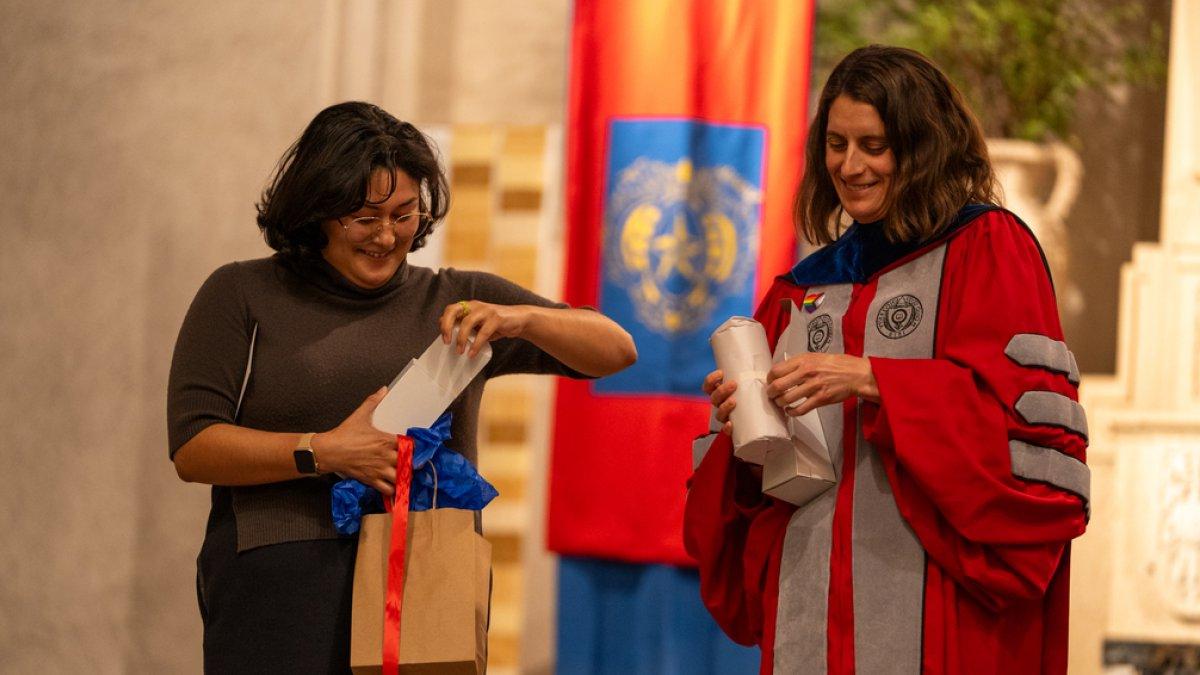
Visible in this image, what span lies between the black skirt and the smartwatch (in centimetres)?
14

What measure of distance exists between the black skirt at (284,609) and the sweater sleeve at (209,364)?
0.20 metres

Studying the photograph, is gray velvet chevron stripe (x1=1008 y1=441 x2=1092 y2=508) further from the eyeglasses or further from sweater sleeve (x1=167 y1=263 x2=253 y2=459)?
sweater sleeve (x1=167 y1=263 x2=253 y2=459)

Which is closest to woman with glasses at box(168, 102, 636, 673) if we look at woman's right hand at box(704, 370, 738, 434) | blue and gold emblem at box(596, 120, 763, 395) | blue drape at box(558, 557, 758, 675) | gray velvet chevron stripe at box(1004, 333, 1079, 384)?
woman's right hand at box(704, 370, 738, 434)

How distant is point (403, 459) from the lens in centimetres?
195

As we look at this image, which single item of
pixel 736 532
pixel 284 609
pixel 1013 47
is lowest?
pixel 284 609

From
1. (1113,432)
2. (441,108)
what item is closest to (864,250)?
(1113,432)

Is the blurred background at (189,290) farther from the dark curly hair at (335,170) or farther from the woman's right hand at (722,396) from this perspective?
the woman's right hand at (722,396)

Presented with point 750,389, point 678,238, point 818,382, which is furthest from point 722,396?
point 678,238

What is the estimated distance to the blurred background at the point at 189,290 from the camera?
154 inches

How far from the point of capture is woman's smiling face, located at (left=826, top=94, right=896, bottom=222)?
1967 millimetres

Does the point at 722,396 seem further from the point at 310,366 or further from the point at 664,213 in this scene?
the point at 664,213

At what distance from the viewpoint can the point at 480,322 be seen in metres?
2.04

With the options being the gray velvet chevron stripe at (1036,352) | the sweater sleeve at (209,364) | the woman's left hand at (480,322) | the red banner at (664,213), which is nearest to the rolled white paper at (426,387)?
the woman's left hand at (480,322)

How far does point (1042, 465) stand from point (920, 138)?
0.50 metres
